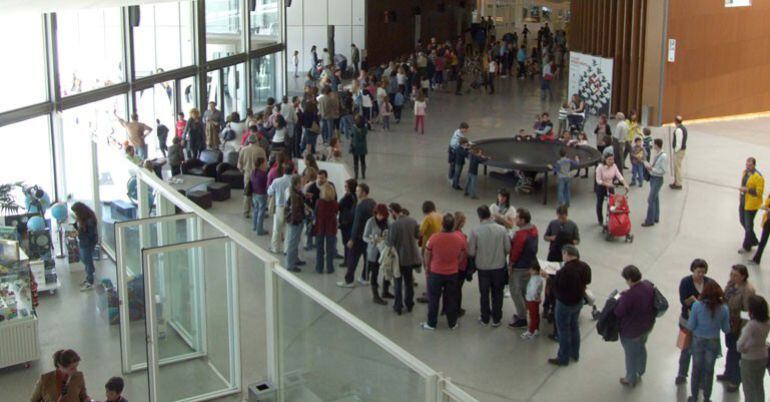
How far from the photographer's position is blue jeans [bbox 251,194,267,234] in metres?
14.6

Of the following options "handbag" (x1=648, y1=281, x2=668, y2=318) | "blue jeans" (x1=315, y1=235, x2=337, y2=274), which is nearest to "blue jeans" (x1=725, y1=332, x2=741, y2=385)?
"handbag" (x1=648, y1=281, x2=668, y2=318)

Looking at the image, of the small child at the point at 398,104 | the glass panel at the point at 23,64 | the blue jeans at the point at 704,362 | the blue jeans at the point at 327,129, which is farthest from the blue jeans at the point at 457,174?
the blue jeans at the point at 704,362

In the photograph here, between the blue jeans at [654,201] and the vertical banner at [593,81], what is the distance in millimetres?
8944

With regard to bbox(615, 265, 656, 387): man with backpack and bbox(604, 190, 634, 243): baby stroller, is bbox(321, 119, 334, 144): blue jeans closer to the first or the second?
bbox(604, 190, 634, 243): baby stroller

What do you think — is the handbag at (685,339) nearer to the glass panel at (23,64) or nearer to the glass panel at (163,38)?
the glass panel at (23,64)

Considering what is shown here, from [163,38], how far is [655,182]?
453 inches

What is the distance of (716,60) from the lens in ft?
84.4

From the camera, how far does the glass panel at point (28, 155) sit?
1520 cm

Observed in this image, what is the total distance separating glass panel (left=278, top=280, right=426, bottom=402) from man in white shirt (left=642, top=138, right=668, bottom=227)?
8893 millimetres

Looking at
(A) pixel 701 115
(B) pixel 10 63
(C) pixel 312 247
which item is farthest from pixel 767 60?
(B) pixel 10 63

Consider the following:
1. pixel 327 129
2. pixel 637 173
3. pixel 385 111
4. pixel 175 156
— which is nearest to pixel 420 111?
pixel 385 111

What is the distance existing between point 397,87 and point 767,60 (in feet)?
36.1

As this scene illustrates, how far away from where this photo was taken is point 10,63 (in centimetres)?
1516

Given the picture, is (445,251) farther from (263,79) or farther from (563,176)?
(263,79)
